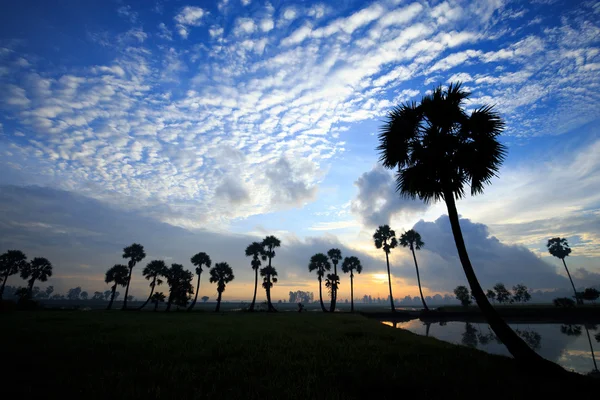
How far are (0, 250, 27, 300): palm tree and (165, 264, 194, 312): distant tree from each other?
39.8m

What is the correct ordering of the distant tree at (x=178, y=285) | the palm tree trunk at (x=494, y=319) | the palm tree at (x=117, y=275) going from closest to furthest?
the palm tree trunk at (x=494, y=319)
the distant tree at (x=178, y=285)
the palm tree at (x=117, y=275)

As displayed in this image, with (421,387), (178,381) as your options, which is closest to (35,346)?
(178,381)

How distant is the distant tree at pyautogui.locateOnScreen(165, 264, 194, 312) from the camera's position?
54438 millimetres

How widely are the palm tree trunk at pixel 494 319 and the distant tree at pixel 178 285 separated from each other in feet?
186

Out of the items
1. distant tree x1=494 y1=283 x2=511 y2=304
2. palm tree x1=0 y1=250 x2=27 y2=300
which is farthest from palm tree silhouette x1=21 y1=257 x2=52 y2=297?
distant tree x1=494 y1=283 x2=511 y2=304

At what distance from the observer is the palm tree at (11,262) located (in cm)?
6225

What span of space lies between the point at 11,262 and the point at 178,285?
45.6 meters

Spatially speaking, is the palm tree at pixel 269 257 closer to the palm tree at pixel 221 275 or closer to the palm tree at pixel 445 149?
the palm tree at pixel 221 275

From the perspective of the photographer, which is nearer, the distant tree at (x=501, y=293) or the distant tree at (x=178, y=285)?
the distant tree at (x=178, y=285)

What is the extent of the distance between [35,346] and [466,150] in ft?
67.3

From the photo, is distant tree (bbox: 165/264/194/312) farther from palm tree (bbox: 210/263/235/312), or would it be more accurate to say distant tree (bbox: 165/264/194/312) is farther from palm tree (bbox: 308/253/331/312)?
palm tree (bbox: 308/253/331/312)

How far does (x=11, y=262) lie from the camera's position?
206ft

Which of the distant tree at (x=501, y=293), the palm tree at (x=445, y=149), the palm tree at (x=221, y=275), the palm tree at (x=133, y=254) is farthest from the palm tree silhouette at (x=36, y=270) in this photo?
the distant tree at (x=501, y=293)

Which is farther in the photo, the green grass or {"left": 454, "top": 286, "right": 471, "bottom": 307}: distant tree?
→ {"left": 454, "top": 286, "right": 471, "bottom": 307}: distant tree
